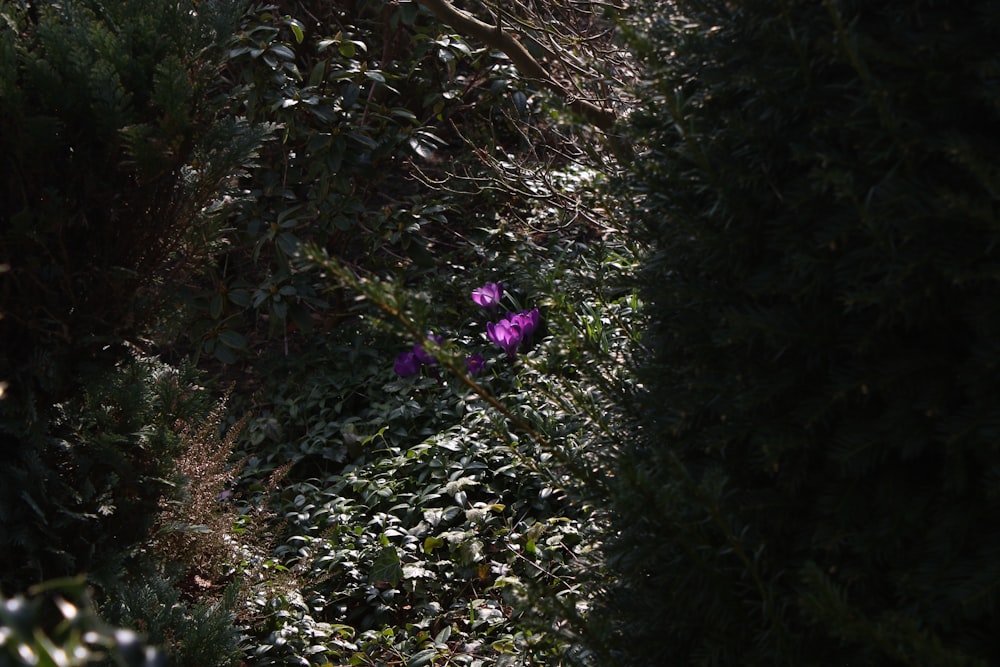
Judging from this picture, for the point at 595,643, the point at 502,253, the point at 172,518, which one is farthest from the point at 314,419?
the point at 595,643

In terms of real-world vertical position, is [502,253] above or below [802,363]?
above

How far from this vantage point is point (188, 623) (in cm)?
263

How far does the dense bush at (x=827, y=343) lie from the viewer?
54.9 inches

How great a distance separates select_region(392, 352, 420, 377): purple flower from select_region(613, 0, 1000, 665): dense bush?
284 centimetres

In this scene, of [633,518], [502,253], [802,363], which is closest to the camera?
[802,363]

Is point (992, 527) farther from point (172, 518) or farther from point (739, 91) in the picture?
point (172, 518)

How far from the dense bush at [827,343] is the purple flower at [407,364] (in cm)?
284

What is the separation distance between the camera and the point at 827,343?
1539 millimetres

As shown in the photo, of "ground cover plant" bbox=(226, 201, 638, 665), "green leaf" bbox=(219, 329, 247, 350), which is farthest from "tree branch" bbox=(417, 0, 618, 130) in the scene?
"green leaf" bbox=(219, 329, 247, 350)

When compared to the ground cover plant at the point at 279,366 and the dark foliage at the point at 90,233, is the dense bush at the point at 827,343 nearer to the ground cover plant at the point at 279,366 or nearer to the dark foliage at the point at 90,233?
the ground cover plant at the point at 279,366

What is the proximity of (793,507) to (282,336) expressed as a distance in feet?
14.0

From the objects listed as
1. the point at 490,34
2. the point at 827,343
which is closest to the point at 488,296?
the point at 490,34

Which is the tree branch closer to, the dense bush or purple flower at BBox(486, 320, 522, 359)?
purple flower at BBox(486, 320, 522, 359)

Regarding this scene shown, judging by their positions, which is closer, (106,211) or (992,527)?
(992,527)
